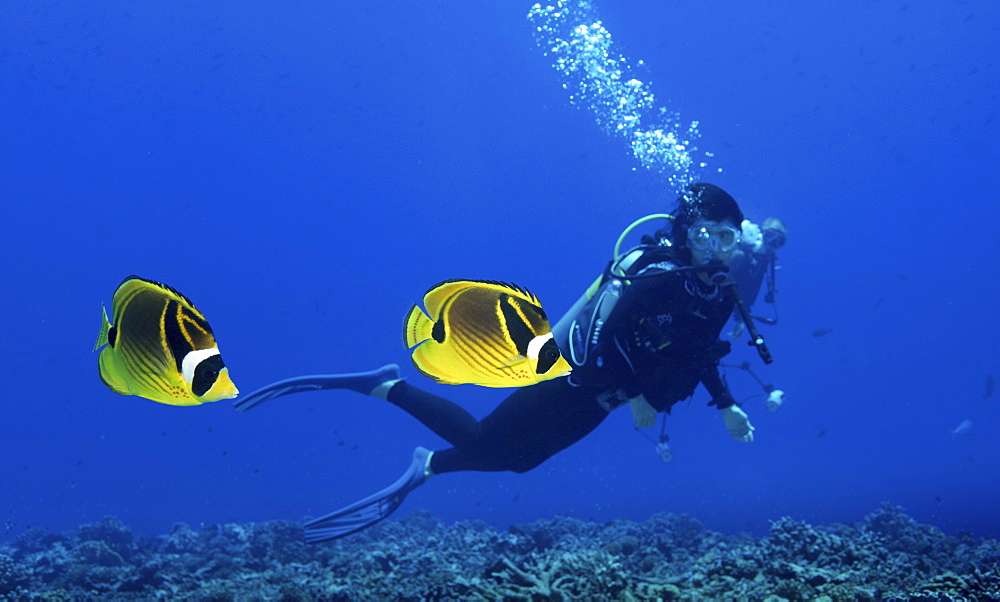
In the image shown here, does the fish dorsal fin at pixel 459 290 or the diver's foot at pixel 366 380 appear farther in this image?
the diver's foot at pixel 366 380

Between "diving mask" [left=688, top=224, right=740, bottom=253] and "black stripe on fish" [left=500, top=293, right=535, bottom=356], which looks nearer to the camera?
"black stripe on fish" [left=500, top=293, right=535, bottom=356]

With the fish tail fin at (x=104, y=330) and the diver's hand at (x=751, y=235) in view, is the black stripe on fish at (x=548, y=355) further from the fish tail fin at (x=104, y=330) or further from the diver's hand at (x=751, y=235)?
the diver's hand at (x=751, y=235)

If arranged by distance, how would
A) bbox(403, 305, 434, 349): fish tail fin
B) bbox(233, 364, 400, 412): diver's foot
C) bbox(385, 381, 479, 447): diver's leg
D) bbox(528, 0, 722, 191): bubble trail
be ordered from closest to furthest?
bbox(403, 305, 434, 349): fish tail fin → bbox(385, 381, 479, 447): diver's leg → bbox(233, 364, 400, 412): diver's foot → bbox(528, 0, 722, 191): bubble trail

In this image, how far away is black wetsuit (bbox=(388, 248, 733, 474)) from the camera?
15.6 ft

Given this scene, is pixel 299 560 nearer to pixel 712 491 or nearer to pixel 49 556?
pixel 49 556

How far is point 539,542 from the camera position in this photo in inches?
341

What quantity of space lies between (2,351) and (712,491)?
9702 cm

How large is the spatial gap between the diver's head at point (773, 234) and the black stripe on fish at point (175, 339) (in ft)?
34.5

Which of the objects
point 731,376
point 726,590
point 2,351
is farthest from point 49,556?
point 2,351

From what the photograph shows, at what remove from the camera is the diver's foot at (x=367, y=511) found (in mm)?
6152

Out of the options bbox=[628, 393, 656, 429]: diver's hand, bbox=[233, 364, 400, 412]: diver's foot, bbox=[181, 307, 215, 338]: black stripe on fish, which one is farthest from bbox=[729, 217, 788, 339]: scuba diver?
bbox=[181, 307, 215, 338]: black stripe on fish

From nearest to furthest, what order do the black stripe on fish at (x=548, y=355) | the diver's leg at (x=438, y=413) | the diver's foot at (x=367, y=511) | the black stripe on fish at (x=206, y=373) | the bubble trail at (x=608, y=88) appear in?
1. the black stripe on fish at (x=206, y=373)
2. the black stripe on fish at (x=548, y=355)
3. the diver's leg at (x=438, y=413)
4. the diver's foot at (x=367, y=511)
5. the bubble trail at (x=608, y=88)

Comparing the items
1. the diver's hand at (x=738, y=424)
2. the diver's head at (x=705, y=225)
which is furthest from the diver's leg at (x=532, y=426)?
the diver's head at (x=705, y=225)

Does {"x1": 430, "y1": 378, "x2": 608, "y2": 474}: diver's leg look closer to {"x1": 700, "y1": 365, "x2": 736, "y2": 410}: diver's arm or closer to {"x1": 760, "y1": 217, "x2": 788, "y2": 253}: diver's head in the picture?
{"x1": 700, "y1": 365, "x2": 736, "y2": 410}: diver's arm
